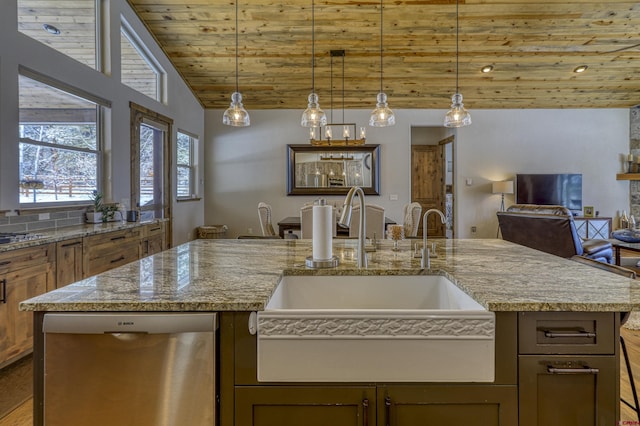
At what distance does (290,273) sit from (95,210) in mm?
2976

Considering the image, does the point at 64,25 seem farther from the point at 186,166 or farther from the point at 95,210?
the point at 186,166

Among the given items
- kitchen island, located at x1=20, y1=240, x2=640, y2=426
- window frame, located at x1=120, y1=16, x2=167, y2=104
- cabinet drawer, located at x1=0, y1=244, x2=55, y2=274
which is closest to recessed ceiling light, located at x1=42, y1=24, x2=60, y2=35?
window frame, located at x1=120, y1=16, x2=167, y2=104

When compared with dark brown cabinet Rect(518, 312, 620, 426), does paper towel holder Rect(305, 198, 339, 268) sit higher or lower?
higher

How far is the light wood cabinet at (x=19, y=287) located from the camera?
2.18 metres

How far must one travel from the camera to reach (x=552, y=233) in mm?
3977

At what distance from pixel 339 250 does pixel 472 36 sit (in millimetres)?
4059

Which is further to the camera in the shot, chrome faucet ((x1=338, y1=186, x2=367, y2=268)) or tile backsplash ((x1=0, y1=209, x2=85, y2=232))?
tile backsplash ((x1=0, y1=209, x2=85, y2=232))

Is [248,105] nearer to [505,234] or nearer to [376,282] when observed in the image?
[505,234]

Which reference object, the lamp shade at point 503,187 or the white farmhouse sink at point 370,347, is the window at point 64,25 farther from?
the lamp shade at point 503,187

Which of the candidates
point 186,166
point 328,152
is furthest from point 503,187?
point 186,166

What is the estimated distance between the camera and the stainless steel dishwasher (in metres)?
1.03

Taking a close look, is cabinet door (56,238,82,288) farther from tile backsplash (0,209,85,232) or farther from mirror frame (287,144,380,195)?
mirror frame (287,144,380,195)

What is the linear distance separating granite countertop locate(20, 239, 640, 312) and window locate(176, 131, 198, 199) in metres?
4.15

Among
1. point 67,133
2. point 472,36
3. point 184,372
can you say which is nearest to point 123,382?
point 184,372
